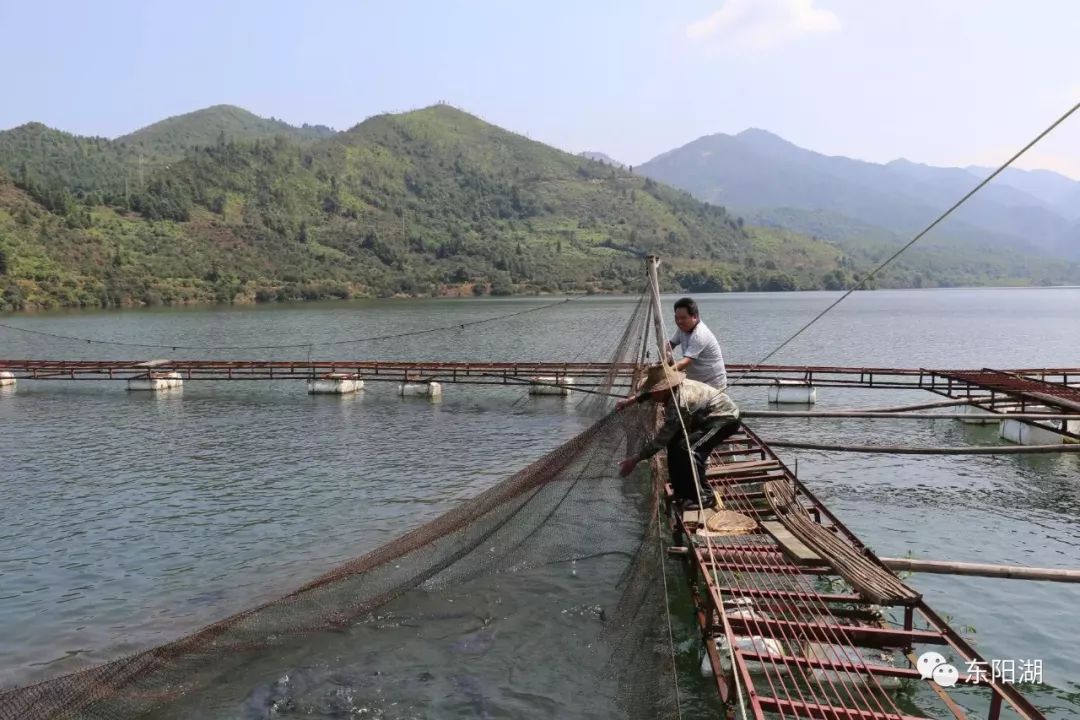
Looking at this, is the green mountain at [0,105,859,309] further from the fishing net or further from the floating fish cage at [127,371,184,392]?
the fishing net

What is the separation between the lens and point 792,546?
27.4ft

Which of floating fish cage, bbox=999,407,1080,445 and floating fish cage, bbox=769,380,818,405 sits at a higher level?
floating fish cage, bbox=769,380,818,405

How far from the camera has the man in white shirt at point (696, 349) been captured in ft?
29.9

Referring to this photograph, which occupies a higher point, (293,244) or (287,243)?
(287,243)

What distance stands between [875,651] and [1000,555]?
6413mm

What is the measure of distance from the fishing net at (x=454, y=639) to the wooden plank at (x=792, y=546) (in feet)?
4.42

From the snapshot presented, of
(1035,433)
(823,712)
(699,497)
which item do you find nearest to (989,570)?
(699,497)

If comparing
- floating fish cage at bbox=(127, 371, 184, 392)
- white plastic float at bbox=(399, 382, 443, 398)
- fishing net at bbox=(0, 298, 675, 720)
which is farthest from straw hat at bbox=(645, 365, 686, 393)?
floating fish cage at bbox=(127, 371, 184, 392)

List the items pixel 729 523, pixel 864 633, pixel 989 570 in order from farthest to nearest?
1. pixel 729 523
2. pixel 989 570
3. pixel 864 633

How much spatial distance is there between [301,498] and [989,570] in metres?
12.8

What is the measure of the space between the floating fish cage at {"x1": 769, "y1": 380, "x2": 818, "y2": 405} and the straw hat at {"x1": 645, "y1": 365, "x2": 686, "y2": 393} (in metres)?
18.7

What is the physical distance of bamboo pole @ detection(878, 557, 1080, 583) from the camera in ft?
25.1

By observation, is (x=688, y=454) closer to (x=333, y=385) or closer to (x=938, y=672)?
(x=938, y=672)

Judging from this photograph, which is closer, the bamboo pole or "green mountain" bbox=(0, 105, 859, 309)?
the bamboo pole
